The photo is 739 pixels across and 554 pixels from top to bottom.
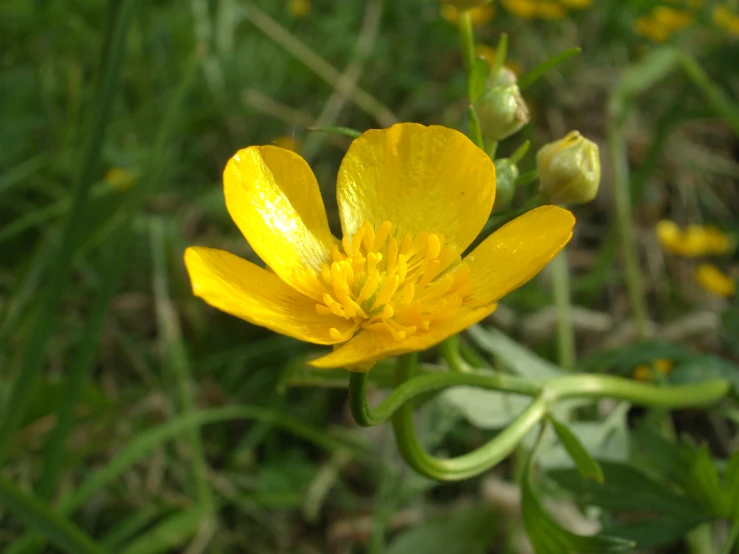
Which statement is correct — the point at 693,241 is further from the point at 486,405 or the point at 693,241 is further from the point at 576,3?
the point at 486,405

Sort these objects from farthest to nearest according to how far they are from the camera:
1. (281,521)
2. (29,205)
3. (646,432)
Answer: (29,205) → (281,521) → (646,432)

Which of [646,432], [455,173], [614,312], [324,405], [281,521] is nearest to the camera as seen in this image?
[455,173]

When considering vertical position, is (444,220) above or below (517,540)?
above

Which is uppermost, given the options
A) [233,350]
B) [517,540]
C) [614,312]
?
[233,350]

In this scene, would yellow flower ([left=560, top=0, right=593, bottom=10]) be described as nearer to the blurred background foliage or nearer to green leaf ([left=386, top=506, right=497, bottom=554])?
the blurred background foliage

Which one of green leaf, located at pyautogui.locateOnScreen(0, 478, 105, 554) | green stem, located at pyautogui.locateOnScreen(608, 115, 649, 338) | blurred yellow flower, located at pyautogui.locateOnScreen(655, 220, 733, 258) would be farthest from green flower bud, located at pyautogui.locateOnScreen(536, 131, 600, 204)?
blurred yellow flower, located at pyautogui.locateOnScreen(655, 220, 733, 258)

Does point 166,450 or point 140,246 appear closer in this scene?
point 166,450

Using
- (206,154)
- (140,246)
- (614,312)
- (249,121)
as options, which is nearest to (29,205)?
(140,246)

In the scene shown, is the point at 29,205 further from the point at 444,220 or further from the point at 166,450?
the point at 444,220
